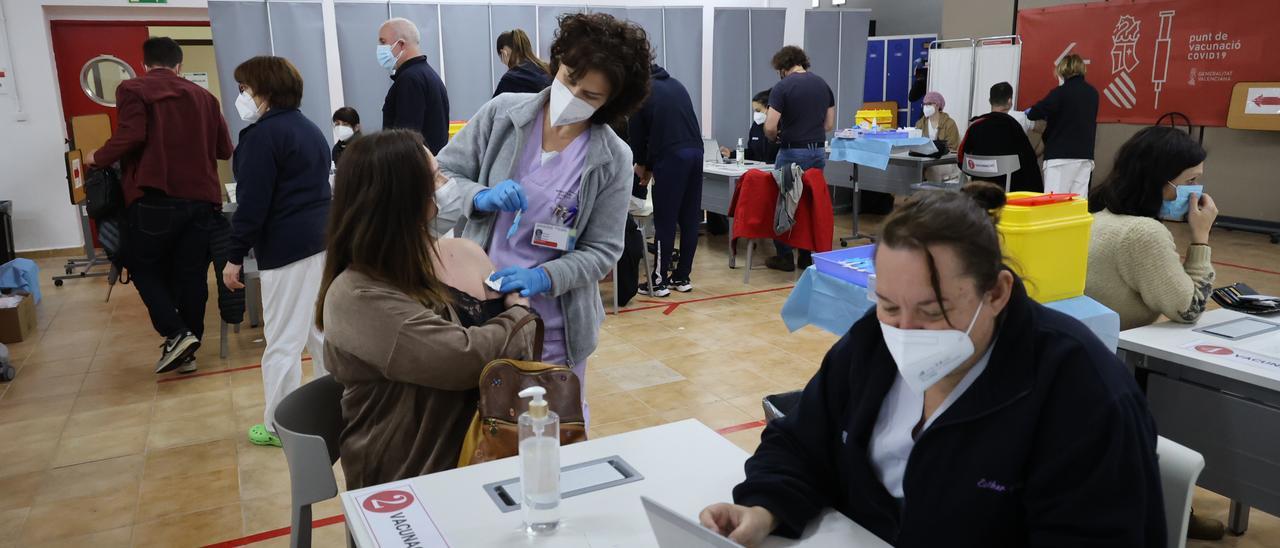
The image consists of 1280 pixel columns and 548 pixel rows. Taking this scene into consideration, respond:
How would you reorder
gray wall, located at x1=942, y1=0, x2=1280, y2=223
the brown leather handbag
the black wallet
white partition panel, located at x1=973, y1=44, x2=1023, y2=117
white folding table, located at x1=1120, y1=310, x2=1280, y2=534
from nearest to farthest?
the brown leather handbag
white folding table, located at x1=1120, y1=310, x2=1280, y2=534
the black wallet
gray wall, located at x1=942, y1=0, x2=1280, y2=223
white partition panel, located at x1=973, y1=44, x2=1023, y2=117

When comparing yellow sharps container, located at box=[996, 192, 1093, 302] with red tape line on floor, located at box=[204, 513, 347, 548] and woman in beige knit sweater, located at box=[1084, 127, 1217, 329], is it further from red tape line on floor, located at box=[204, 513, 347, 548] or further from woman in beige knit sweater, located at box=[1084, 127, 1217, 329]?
red tape line on floor, located at box=[204, 513, 347, 548]

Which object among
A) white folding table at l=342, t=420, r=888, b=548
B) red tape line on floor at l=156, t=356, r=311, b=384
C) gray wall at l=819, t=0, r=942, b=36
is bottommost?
red tape line on floor at l=156, t=356, r=311, b=384

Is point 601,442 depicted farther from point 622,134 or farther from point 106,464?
point 622,134

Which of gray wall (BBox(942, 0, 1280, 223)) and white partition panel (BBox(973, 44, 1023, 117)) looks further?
white partition panel (BBox(973, 44, 1023, 117))

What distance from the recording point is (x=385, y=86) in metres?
7.64

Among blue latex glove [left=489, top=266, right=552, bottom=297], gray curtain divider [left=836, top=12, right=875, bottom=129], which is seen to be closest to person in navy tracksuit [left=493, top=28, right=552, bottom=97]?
blue latex glove [left=489, top=266, right=552, bottom=297]

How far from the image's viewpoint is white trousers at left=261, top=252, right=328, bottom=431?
331 cm

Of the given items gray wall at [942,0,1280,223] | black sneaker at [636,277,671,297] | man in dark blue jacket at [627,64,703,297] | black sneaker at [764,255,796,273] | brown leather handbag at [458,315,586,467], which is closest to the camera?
brown leather handbag at [458,315,586,467]

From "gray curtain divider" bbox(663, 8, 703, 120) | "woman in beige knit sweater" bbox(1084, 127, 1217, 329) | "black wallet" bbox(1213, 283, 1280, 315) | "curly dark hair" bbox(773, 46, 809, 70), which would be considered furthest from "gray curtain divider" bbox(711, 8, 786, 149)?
"black wallet" bbox(1213, 283, 1280, 315)

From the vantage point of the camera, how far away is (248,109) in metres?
3.42

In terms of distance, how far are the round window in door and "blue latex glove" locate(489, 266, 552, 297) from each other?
7.01 metres

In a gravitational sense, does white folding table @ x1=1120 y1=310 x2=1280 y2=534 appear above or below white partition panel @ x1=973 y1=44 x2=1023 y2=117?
below

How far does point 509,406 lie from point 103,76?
298 inches

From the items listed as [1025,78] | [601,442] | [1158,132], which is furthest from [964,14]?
[601,442]
